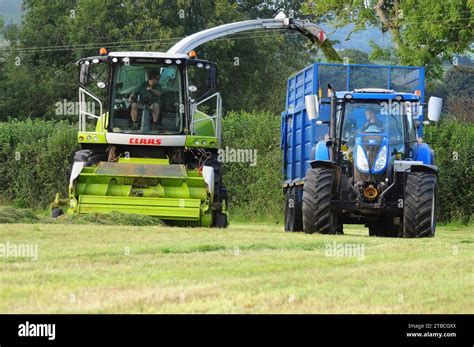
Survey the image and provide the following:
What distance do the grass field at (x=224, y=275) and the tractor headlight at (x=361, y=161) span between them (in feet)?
9.78

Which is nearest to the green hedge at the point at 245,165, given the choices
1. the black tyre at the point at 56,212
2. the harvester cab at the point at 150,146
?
the harvester cab at the point at 150,146

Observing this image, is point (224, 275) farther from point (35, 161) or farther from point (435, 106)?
point (35, 161)

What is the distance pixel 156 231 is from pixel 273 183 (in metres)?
15.4

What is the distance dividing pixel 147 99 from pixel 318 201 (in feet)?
12.5

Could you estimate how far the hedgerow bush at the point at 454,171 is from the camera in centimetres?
3069

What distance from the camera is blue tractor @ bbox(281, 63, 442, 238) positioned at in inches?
751

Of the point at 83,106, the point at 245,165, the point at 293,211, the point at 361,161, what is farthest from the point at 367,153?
the point at 245,165

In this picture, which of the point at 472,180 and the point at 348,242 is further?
the point at 472,180

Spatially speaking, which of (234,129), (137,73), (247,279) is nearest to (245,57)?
(234,129)

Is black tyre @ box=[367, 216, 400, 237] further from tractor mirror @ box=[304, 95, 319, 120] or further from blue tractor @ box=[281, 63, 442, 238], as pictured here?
tractor mirror @ box=[304, 95, 319, 120]

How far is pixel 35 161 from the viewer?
119 ft

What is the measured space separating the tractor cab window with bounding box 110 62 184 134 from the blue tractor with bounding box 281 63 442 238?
2.38 metres

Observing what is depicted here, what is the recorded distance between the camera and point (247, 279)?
10641 mm
